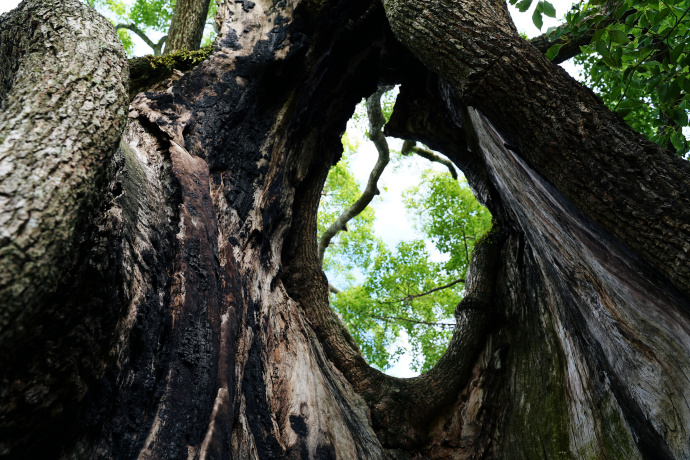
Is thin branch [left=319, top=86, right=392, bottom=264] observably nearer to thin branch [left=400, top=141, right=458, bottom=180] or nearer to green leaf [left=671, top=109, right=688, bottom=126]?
thin branch [left=400, top=141, right=458, bottom=180]

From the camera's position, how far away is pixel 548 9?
107 inches

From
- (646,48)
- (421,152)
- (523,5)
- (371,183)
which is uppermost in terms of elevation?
(421,152)

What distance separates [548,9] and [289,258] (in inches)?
119

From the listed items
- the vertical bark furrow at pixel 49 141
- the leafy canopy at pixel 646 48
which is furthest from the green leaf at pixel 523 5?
the vertical bark furrow at pixel 49 141

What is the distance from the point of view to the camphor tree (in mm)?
1486

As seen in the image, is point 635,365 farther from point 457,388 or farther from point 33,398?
point 33,398

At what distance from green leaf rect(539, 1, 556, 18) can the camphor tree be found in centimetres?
23

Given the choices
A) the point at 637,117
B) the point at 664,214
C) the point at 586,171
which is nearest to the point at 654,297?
the point at 664,214

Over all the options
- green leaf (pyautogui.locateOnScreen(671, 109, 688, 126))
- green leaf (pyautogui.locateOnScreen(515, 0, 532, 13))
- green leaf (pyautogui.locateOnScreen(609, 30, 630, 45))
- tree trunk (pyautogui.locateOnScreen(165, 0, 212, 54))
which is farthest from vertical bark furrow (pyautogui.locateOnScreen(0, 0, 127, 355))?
green leaf (pyautogui.locateOnScreen(671, 109, 688, 126))

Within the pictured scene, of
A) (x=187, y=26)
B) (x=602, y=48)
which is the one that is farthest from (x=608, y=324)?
(x=187, y=26)

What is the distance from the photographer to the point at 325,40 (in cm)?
420

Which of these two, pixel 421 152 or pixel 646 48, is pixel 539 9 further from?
pixel 421 152

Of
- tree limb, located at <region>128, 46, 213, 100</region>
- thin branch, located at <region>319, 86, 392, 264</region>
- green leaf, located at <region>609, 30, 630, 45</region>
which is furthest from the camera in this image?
thin branch, located at <region>319, 86, 392, 264</region>

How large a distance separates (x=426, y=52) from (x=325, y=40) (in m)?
1.54
